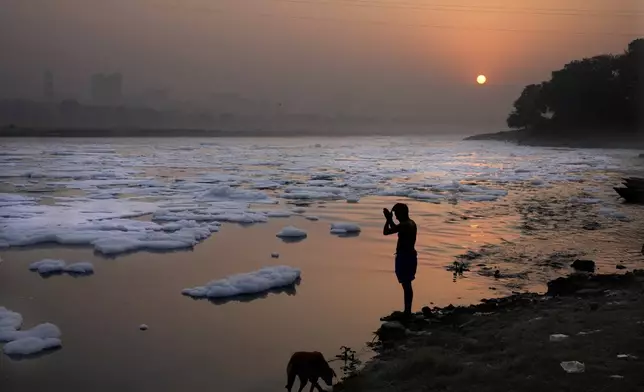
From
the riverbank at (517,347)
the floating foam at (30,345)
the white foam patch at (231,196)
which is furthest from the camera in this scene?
the white foam patch at (231,196)

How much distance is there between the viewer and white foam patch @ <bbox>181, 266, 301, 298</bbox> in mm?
7879

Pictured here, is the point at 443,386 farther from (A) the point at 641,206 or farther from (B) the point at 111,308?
(A) the point at 641,206

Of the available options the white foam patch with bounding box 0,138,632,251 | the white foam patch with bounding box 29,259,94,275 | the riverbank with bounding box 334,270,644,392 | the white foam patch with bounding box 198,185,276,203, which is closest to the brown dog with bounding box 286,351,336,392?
the riverbank with bounding box 334,270,644,392

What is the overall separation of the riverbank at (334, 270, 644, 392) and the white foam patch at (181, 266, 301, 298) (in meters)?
2.37

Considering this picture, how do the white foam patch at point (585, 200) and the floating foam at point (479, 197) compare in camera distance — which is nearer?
the white foam patch at point (585, 200)

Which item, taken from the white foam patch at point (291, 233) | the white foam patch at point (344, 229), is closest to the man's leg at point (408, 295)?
the white foam patch at point (291, 233)

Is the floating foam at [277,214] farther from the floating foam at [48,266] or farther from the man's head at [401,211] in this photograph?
the man's head at [401,211]

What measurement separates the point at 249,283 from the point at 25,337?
9.74 ft

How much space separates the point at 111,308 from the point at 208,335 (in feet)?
5.44

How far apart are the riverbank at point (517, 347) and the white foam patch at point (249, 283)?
2.37 metres

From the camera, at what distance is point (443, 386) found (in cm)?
469

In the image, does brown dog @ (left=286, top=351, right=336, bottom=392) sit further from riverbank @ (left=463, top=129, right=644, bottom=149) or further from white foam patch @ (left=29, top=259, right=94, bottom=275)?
riverbank @ (left=463, top=129, right=644, bottom=149)

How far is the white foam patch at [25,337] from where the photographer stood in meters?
5.94

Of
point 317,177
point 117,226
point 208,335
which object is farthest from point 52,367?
point 317,177
